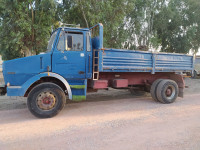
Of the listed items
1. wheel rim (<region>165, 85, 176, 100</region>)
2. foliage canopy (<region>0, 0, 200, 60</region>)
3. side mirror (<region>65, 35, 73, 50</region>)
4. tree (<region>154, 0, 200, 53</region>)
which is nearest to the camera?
side mirror (<region>65, 35, 73, 50</region>)

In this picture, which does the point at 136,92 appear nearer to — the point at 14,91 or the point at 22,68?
the point at 22,68

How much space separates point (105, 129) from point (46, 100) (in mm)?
1978

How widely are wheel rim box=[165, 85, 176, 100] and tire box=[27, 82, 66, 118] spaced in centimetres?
421

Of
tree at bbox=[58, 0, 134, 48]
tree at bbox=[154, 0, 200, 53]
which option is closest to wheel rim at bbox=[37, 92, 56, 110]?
tree at bbox=[58, 0, 134, 48]

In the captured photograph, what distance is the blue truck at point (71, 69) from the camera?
4590mm

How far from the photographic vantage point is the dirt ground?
9.93 ft

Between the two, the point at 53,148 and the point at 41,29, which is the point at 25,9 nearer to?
the point at 41,29

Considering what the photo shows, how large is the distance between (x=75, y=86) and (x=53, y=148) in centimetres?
239

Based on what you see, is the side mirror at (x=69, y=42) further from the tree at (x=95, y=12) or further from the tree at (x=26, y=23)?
the tree at (x=95, y=12)

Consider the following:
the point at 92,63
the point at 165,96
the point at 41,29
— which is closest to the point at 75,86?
the point at 92,63

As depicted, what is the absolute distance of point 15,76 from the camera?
183 inches

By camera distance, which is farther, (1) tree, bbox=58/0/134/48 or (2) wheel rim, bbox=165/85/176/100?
(1) tree, bbox=58/0/134/48

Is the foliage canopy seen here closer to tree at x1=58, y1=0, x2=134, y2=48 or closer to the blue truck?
tree at x1=58, y1=0, x2=134, y2=48

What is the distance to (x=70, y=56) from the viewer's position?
4.97 meters
